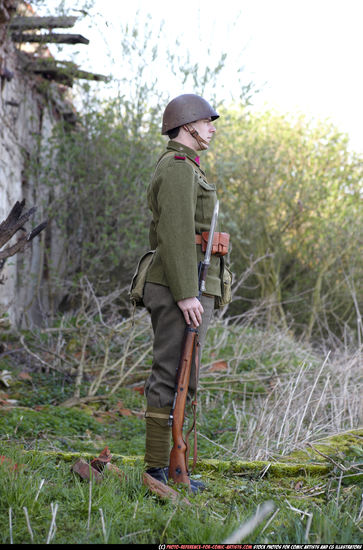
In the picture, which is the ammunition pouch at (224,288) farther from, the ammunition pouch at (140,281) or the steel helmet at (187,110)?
the steel helmet at (187,110)

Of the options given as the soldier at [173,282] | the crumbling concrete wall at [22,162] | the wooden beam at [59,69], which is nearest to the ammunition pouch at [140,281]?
the soldier at [173,282]

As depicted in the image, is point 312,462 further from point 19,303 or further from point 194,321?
point 19,303

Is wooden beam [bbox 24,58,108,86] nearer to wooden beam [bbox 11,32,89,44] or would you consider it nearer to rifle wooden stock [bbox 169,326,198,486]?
wooden beam [bbox 11,32,89,44]

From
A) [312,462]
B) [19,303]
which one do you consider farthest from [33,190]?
[312,462]

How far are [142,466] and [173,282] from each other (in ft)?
3.15

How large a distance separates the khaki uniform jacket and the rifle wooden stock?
0.79 feet

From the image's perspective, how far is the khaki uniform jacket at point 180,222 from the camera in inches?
111

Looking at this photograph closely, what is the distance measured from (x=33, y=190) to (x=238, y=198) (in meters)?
5.00

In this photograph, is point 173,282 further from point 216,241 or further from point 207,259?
point 216,241

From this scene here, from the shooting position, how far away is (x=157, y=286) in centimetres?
295

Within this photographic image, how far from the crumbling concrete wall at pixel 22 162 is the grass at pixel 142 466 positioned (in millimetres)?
1360

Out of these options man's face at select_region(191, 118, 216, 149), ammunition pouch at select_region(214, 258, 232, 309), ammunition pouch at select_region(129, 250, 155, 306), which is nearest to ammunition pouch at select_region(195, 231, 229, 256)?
ammunition pouch at select_region(214, 258, 232, 309)

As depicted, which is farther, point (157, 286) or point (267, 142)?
point (267, 142)

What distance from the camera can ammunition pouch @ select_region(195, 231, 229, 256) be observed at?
2.97 m
